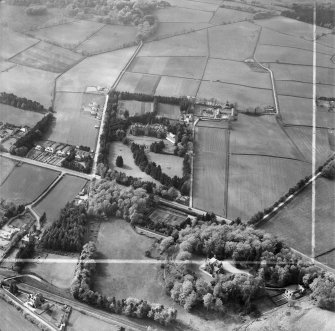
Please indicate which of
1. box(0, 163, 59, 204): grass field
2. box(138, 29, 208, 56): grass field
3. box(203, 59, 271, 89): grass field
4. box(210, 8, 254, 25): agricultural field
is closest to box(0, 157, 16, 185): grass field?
box(0, 163, 59, 204): grass field

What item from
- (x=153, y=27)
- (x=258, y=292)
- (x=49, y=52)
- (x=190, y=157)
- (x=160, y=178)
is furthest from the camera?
(x=153, y=27)

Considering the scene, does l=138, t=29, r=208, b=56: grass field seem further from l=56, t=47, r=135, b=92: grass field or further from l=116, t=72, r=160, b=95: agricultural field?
l=116, t=72, r=160, b=95: agricultural field

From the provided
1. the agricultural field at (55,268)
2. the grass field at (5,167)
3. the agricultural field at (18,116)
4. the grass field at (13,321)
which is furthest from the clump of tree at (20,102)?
the grass field at (13,321)

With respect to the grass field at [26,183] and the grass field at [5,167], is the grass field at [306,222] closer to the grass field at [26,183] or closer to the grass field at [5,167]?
the grass field at [26,183]

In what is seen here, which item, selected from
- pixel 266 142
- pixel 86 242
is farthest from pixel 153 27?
pixel 86 242

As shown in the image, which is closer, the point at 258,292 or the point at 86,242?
the point at 258,292

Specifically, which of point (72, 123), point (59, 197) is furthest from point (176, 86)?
point (59, 197)

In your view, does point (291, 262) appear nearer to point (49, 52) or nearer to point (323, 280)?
point (323, 280)
